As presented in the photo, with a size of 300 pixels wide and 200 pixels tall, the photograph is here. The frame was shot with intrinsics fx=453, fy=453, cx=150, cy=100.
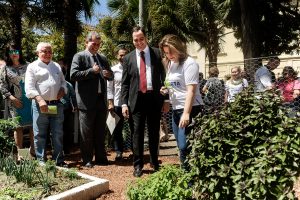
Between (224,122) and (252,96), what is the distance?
31 cm

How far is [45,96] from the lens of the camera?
230 inches

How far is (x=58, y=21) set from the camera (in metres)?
13.6

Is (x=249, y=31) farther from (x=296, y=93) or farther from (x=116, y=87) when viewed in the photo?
(x=116, y=87)

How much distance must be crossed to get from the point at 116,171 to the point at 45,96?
52.7 inches

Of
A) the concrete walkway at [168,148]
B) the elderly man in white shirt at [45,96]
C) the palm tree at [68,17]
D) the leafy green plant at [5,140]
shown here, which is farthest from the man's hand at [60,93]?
the palm tree at [68,17]

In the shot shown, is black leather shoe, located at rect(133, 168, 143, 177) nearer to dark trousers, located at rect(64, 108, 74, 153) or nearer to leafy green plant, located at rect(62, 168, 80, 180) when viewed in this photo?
leafy green plant, located at rect(62, 168, 80, 180)

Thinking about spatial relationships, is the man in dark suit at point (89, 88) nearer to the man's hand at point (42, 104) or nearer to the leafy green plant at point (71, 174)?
the man's hand at point (42, 104)

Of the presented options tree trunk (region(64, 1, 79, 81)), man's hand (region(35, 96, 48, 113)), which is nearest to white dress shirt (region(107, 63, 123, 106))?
man's hand (region(35, 96, 48, 113))

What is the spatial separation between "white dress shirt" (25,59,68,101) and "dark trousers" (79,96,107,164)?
1.73 ft

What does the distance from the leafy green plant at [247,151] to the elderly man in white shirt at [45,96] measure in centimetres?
281

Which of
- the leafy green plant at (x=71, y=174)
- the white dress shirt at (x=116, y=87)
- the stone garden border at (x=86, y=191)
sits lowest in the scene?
the stone garden border at (x=86, y=191)

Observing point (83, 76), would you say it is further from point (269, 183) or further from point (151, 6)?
point (151, 6)

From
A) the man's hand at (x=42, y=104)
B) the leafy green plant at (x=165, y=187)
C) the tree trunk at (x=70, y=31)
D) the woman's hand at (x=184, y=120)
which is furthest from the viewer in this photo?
the tree trunk at (x=70, y=31)

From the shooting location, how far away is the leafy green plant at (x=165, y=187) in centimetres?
362
